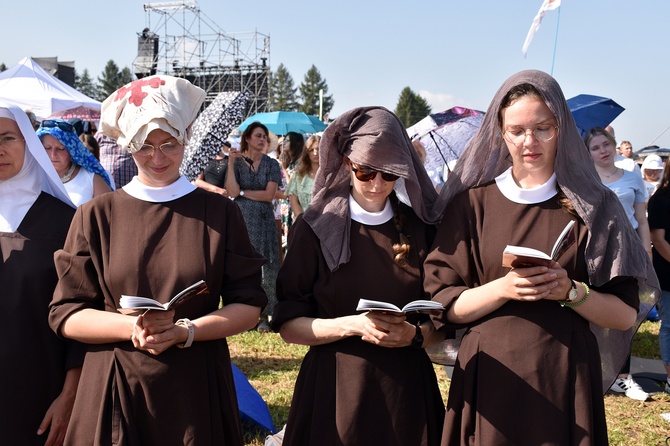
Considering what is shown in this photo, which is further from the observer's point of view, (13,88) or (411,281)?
(13,88)

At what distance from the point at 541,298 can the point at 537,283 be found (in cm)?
11

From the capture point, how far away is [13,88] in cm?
1478

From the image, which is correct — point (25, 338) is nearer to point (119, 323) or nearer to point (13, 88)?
point (119, 323)

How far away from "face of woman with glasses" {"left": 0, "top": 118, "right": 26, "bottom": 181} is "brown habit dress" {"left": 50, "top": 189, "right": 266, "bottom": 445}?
47 cm

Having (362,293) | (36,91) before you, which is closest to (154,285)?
(362,293)

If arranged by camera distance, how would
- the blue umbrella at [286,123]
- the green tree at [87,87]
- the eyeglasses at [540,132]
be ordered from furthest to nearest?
the green tree at [87,87] < the blue umbrella at [286,123] < the eyeglasses at [540,132]

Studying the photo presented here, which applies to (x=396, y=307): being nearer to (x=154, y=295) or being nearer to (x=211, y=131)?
(x=154, y=295)

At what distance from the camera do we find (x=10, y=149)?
2766 millimetres

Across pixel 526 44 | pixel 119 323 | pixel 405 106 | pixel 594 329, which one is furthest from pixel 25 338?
pixel 405 106

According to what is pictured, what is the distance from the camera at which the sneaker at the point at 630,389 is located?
19.1 feet

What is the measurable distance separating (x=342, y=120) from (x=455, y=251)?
0.71 m

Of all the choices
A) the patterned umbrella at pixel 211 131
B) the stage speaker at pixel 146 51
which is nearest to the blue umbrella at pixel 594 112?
the patterned umbrella at pixel 211 131

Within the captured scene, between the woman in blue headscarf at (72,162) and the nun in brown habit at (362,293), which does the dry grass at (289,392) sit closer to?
the woman in blue headscarf at (72,162)

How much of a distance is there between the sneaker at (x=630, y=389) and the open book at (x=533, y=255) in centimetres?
412
